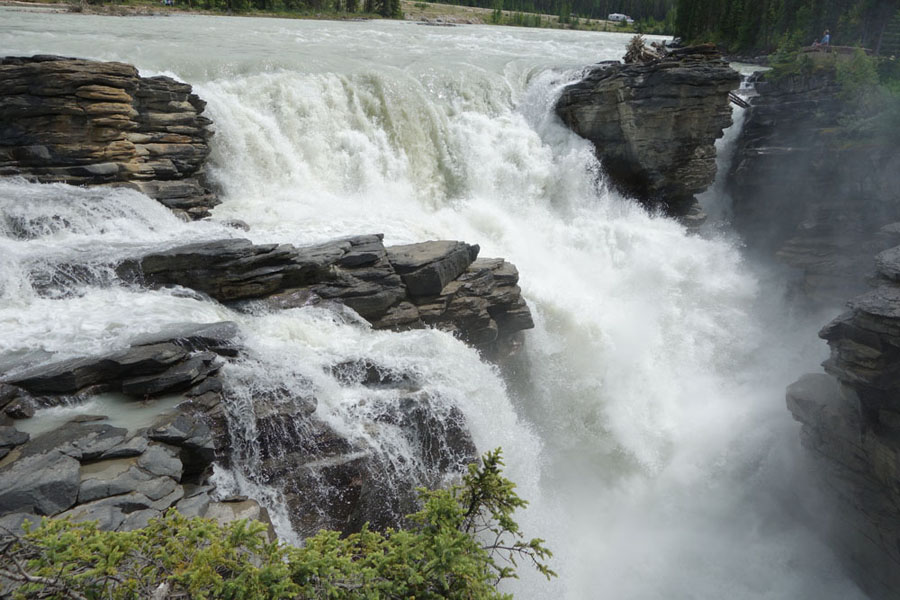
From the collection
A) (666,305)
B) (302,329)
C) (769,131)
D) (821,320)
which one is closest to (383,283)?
(302,329)

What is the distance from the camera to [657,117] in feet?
66.1

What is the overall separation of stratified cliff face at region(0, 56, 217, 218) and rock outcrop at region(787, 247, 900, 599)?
571 inches

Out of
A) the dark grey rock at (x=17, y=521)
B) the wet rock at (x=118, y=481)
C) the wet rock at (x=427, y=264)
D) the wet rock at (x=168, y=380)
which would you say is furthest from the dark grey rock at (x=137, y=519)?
the wet rock at (x=427, y=264)

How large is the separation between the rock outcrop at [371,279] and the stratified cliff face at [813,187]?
1110cm

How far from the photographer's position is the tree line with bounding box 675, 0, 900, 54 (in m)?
33.3

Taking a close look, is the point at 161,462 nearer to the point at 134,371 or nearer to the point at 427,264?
the point at 134,371

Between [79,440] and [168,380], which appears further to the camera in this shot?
[168,380]

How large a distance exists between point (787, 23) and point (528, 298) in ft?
129

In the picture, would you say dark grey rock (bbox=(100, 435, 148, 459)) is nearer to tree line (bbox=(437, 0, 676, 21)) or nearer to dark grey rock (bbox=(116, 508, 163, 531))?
dark grey rock (bbox=(116, 508, 163, 531))

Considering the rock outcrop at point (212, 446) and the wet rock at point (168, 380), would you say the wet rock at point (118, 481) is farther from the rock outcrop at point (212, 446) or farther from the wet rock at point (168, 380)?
the wet rock at point (168, 380)

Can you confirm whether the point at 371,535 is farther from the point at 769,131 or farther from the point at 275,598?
the point at 769,131

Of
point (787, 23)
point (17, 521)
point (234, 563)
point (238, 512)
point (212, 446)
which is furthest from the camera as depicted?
point (787, 23)

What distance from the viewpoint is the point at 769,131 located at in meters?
22.6

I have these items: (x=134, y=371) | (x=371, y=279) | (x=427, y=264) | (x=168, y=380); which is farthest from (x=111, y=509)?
(x=427, y=264)
